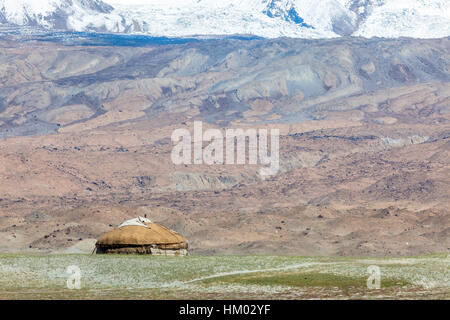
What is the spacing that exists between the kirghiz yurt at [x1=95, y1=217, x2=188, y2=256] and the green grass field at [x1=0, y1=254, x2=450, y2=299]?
3385 mm

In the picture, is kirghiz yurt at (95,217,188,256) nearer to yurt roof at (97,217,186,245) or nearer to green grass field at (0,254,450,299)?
yurt roof at (97,217,186,245)

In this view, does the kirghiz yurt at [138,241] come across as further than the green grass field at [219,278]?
Yes

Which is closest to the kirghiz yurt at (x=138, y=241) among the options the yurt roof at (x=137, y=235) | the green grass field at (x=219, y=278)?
the yurt roof at (x=137, y=235)

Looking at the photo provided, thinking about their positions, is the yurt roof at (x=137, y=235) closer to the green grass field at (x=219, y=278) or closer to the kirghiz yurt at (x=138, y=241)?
the kirghiz yurt at (x=138, y=241)

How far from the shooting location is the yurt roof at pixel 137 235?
180 feet

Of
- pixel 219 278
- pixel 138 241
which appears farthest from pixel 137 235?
pixel 219 278

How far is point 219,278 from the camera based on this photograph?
41.8 metres

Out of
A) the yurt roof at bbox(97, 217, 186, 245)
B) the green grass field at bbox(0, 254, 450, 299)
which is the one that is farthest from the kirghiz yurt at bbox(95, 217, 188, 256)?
the green grass field at bbox(0, 254, 450, 299)

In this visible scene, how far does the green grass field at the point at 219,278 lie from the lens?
3628 centimetres

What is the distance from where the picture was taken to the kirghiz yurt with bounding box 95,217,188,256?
180 feet

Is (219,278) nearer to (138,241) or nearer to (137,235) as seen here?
(138,241)

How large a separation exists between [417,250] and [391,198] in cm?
5307

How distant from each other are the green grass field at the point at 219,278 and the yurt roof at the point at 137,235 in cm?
346

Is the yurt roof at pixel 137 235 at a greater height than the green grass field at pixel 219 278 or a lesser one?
greater
